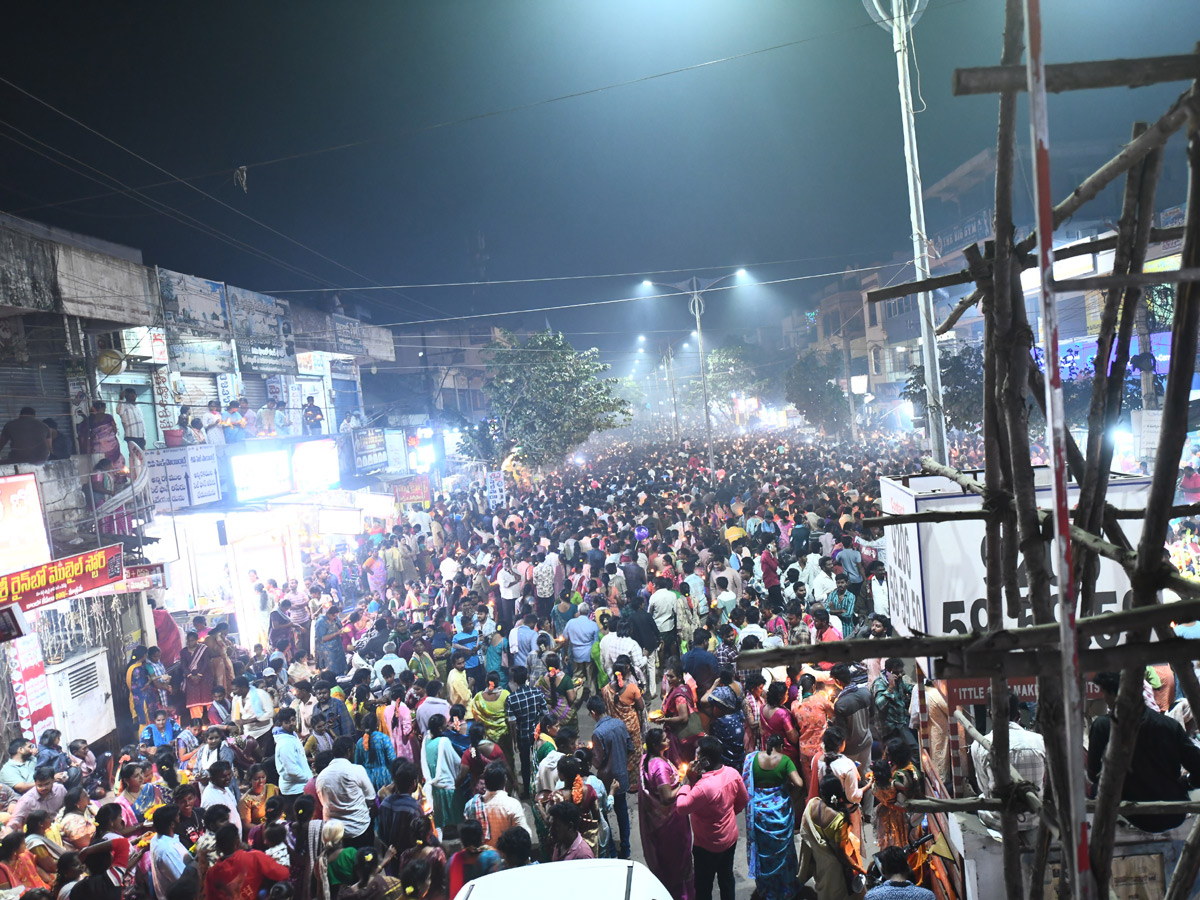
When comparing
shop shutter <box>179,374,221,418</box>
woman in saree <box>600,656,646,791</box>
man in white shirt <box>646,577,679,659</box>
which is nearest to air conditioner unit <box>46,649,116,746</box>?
shop shutter <box>179,374,221,418</box>

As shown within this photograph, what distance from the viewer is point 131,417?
15.2m

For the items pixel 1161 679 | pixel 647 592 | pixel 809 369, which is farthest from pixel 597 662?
pixel 809 369

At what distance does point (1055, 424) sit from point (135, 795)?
7685 millimetres

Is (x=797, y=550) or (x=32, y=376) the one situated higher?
(x=32, y=376)

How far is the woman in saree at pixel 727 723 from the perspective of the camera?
7.25 metres

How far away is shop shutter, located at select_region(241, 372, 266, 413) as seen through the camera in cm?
2125

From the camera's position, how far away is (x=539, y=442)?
3494cm

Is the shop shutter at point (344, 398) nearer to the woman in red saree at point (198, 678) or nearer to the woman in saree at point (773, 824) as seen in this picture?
the woman in red saree at point (198, 678)

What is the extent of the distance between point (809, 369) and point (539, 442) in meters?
21.1

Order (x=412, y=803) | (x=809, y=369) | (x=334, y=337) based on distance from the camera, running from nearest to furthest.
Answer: (x=412, y=803) < (x=334, y=337) < (x=809, y=369)

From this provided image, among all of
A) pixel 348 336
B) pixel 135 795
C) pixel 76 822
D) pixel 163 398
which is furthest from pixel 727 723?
pixel 348 336

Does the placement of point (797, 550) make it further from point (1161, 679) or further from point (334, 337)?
point (334, 337)

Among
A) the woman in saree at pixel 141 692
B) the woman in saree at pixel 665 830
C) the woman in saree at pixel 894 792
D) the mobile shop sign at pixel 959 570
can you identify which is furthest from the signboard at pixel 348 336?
the woman in saree at pixel 894 792

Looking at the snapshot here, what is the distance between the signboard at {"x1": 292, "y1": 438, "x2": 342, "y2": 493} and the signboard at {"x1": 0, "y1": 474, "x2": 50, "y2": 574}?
788 cm
